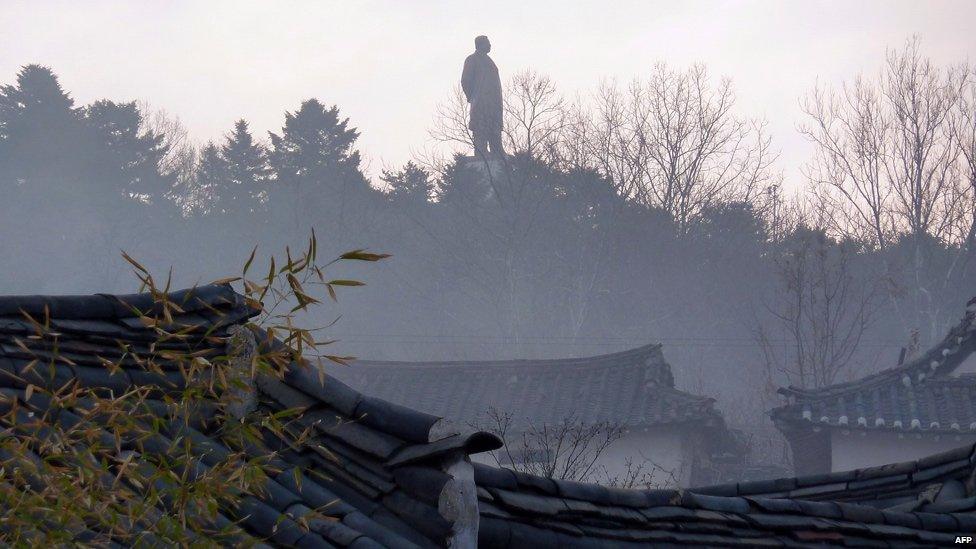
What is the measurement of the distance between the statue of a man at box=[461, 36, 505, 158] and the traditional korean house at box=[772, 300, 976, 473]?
67.2 ft

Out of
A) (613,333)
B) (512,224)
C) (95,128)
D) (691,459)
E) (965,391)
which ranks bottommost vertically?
(691,459)

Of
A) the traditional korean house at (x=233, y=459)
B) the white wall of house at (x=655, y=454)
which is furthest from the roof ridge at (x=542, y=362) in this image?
the traditional korean house at (x=233, y=459)

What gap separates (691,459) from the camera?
63.3 feet

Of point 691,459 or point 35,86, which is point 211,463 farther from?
point 35,86

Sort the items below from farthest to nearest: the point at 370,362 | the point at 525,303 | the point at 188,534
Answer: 1. the point at 525,303
2. the point at 370,362
3. the point at 188,534

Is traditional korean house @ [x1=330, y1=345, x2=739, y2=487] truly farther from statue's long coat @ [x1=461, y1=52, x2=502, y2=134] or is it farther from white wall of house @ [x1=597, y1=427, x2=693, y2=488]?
statue's long coat @ [x1=461, y1=52, x2=502, y2=134]

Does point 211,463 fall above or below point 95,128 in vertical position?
below

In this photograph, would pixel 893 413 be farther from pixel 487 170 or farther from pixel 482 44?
pixel 482 44

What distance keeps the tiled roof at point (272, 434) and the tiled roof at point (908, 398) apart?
1372cm

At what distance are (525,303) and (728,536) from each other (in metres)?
27.4

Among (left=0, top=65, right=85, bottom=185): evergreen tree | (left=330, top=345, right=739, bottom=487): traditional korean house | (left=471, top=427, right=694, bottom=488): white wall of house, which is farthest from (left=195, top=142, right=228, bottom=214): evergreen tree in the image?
(left=471, top=427, right=694, bottom=488): white wall of house

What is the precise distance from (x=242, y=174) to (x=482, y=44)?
10423 millimetres

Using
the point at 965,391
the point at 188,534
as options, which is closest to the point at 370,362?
the point at 965,391

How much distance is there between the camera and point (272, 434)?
12.7ft
